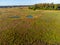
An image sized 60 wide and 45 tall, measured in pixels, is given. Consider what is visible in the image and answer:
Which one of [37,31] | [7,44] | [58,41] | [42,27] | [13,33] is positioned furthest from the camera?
[42,27]

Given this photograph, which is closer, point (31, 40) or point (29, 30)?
point (31, 40)

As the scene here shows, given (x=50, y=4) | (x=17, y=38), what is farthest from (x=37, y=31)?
(x=50, y=4)

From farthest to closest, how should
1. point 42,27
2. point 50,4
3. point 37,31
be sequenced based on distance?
point 50,4 → point 42,27 → point 37,31

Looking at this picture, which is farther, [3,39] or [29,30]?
[29,30]

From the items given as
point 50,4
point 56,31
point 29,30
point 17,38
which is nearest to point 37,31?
point 29,30

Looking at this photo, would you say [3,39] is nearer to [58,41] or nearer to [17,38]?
[17,38]

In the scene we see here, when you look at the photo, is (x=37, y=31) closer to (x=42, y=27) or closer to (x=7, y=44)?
(x=42, y=27)

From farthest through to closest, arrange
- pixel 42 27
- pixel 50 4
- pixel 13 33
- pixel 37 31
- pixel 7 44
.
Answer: pixel 50 4, pixel 42 27, pixel 37 31, pixel 13 33, pixel 7 44

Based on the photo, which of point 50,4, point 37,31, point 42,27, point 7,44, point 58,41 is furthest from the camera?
point 50,4
